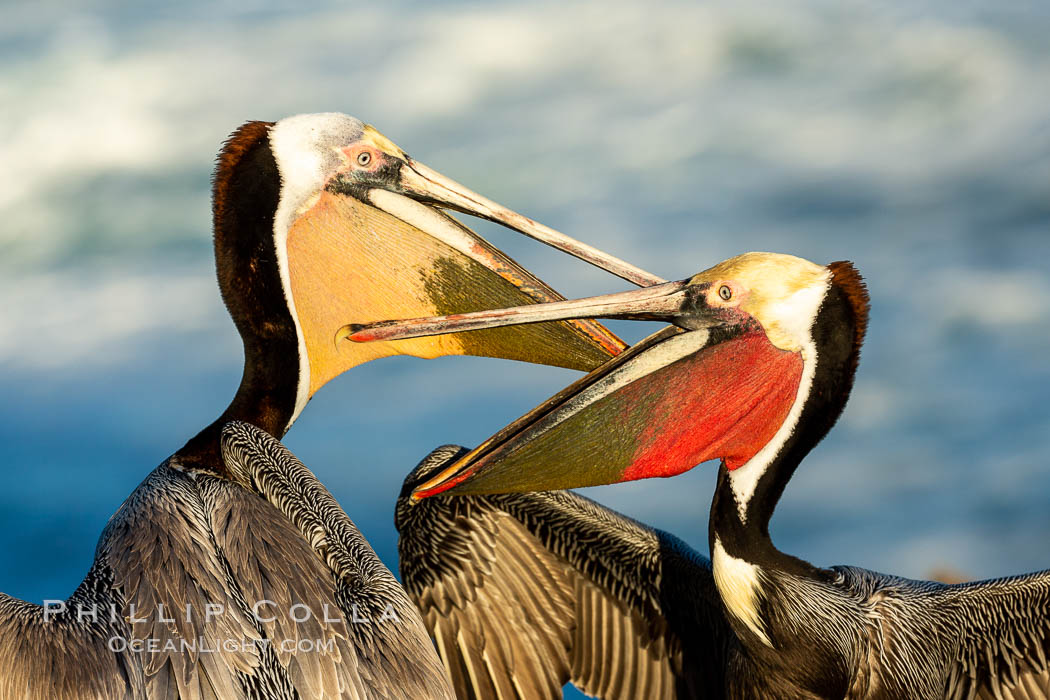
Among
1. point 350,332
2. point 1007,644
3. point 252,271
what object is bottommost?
point 1007,644

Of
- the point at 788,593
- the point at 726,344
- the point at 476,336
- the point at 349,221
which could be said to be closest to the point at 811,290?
the point at 726,344

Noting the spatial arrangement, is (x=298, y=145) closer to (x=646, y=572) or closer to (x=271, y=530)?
(x=271, y=530)

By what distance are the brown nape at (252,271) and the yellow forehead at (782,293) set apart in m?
1.92

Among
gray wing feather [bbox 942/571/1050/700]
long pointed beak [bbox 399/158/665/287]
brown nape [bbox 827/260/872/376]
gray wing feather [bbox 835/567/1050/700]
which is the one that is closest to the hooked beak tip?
long pointed beak [bbox 399/158/665/287]

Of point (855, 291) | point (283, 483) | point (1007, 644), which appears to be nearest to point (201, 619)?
point (283, 483)

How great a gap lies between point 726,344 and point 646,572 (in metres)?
1.73

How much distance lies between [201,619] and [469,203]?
2316mm

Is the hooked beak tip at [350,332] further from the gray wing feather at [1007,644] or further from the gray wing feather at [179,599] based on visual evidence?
the gray wing feather at [1007,644]

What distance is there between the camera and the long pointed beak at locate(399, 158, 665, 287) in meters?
5.84

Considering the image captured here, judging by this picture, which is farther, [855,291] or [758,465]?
[758,465]

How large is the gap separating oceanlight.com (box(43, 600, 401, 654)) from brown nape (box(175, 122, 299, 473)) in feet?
3.48

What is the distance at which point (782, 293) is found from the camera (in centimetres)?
490

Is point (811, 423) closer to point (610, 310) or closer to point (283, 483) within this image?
point (610, 310)

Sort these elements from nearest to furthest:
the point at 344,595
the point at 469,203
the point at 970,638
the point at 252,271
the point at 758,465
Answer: the point at 344,595 < the point at 758,465 < the point at 970,638 < the point at 252,271 < the point at 469,203
